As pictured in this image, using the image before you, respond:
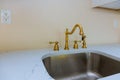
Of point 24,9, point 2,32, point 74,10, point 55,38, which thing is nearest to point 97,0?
point 74,10

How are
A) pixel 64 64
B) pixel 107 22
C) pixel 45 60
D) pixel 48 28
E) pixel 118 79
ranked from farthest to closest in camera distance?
pixel 107 22 < pixel 48 28 < pixel 64 64 < pixel 45 60 < pixel 118 79

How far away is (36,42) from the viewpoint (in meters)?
1.18

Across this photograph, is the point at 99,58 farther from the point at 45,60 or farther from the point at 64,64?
the point at 45,60

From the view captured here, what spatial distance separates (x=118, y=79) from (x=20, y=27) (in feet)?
2.95

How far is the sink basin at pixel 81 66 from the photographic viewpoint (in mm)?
1015

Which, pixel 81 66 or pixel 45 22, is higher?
pixel 45 22

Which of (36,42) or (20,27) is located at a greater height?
(20,27)

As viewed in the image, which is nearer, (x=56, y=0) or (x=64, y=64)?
(x=64, y=64)

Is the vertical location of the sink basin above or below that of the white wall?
below

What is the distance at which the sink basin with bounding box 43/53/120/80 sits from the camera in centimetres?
102

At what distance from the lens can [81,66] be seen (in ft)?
3.78

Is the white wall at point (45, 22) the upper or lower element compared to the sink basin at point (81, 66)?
upper

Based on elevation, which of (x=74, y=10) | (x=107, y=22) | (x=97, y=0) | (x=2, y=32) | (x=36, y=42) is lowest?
(x=36, y=42)

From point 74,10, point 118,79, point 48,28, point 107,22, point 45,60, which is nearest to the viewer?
point 118,79
